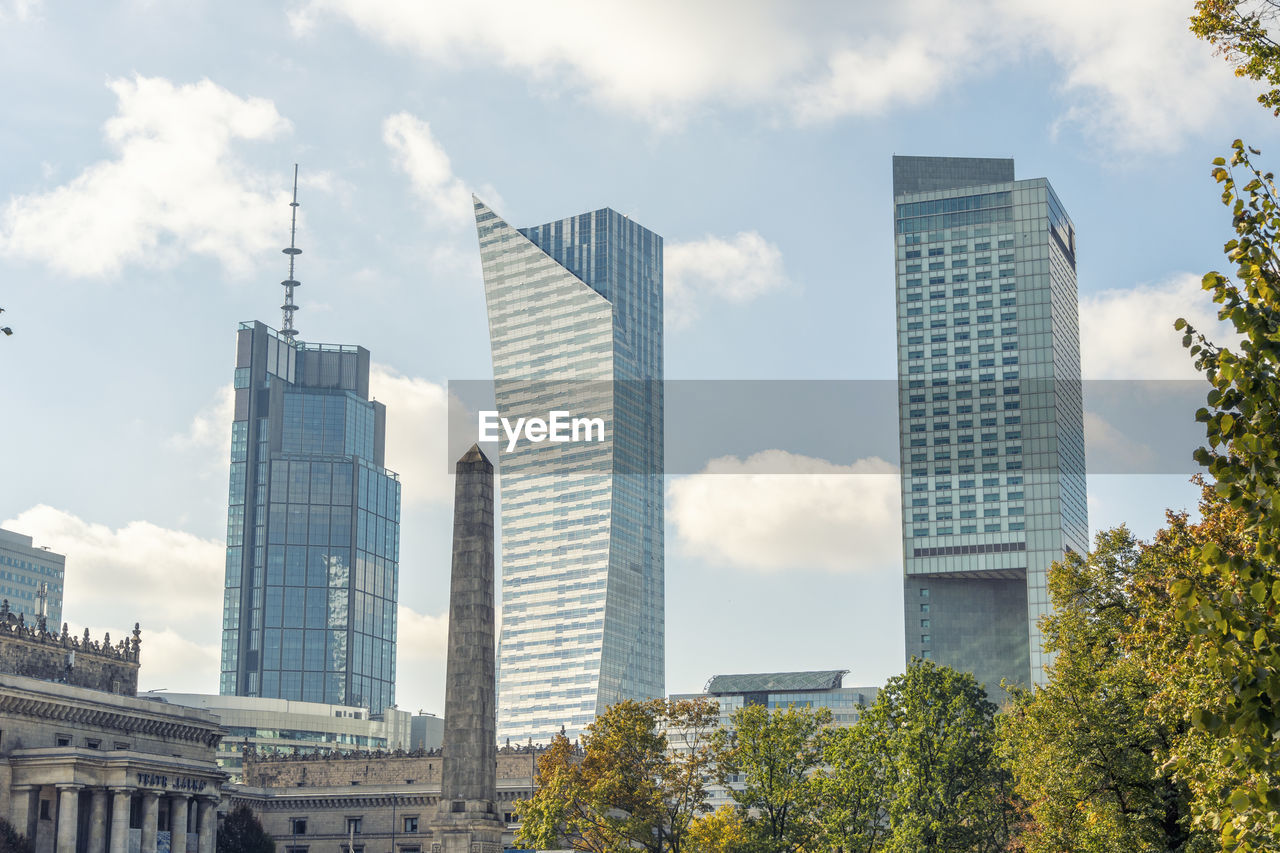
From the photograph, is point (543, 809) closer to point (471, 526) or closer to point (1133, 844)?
point (471, 526)

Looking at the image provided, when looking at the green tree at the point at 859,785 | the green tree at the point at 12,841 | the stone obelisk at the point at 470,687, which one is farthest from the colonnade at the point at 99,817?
the green tree at the point at 859,785

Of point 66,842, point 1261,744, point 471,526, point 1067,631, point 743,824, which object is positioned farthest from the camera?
point 66,842

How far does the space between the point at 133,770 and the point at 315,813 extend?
42.6 metres

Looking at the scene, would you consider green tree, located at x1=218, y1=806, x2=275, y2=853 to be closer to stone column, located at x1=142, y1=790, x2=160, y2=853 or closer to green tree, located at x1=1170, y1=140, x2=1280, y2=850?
stone column, located at x1=142, y1=790, x2=160, y2=853

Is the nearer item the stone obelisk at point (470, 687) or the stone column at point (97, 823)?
the stone obelisk at point (470, 687)

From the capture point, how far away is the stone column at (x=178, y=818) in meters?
107

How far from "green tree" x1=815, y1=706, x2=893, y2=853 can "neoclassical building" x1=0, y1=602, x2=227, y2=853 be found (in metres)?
51.0

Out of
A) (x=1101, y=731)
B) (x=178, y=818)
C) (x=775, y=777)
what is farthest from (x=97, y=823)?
(x=1101, y=731)

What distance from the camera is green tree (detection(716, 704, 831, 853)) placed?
8006 centimetres

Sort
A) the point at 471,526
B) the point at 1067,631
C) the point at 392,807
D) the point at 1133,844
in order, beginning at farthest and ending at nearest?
1. the point at 392,807
2. the point at 471,526
3. the point at 1067,631
4. the point at 1133,844

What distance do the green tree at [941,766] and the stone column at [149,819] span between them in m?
54.9

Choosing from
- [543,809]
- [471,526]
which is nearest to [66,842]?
[543,809]

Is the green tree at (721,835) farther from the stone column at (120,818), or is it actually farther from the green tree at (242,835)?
the green tree at (242,835)

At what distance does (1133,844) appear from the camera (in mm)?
47500
